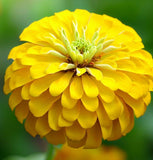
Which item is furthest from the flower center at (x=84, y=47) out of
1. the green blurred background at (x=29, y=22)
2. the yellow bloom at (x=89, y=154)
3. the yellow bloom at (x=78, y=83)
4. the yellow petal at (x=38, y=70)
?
the green blurred background at (x=29, y=22)

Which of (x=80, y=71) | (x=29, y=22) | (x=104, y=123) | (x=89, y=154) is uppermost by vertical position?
(x=80, y=71)

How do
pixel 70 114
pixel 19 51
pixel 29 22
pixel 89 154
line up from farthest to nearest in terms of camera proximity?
pixel 29 22, pixel 89 154, pixel 19 51, pixel 70 114

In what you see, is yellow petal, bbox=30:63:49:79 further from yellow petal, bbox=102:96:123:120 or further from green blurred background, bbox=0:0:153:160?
green blurred background, bbox=0:0:153:160

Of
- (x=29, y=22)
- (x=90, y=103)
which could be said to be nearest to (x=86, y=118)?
(x=90, y=103)

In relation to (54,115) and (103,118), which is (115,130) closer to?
(103,118)

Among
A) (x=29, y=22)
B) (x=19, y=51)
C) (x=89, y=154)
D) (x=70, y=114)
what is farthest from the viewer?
(x=29, y=22)

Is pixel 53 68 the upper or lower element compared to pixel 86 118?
upper

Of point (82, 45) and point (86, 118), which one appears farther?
point (82, 45)
